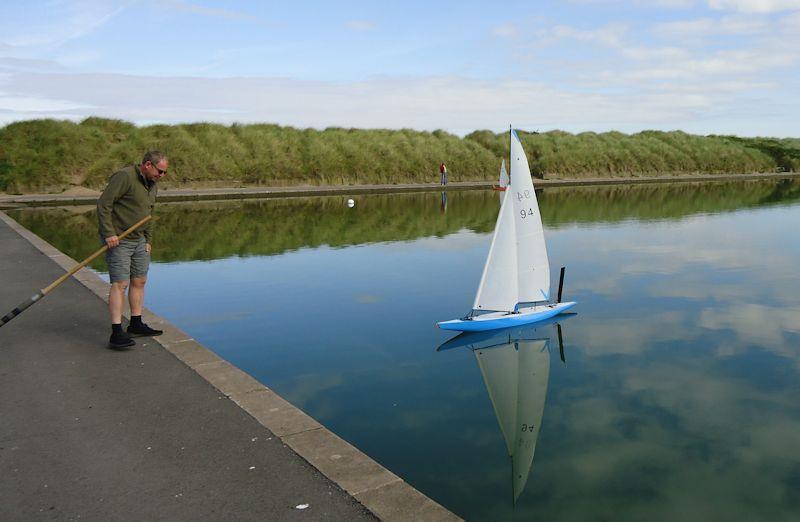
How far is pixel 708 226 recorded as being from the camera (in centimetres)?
2894

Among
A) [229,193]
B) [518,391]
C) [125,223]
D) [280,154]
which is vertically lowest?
[518,391]

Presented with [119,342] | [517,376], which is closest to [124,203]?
[119,342]

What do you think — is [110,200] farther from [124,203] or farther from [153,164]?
[153,164]

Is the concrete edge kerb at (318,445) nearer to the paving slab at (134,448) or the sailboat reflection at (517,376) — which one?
the paving slab at (134,448)

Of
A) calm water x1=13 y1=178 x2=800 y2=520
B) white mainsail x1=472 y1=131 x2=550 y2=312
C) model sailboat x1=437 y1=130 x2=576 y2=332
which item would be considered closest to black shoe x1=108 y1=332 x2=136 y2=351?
calm water x1=13 y1=178 x2=800 y2=520

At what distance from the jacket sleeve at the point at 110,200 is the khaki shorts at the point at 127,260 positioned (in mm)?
229

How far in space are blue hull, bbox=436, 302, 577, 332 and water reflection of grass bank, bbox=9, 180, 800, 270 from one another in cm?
1062

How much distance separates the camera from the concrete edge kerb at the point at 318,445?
4797 millimetres

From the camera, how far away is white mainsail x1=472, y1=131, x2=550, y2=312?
40.1 ft

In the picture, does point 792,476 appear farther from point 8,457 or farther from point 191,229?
point 191,229

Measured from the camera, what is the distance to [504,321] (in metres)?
12.3

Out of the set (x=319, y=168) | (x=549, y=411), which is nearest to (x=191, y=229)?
(x=549, y=411)

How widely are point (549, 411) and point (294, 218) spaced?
23.5 meters

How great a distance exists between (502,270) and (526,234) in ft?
3.38
